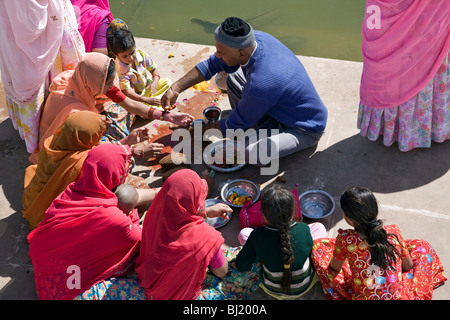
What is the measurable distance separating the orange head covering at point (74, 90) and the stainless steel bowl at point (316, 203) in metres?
2.02

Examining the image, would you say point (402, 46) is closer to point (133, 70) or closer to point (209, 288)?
point (209, 288)

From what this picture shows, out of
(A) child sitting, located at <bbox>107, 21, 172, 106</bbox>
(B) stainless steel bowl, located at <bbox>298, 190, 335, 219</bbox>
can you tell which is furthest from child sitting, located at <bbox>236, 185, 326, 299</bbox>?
(A) child sitting, located at <bbox>107, 21, 172, 106</bbox>

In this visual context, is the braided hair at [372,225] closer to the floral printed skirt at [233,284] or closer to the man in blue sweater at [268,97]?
the floral printed skirt at [233,284]

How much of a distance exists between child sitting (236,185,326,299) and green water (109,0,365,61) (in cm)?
439

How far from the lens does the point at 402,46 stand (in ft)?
13.5

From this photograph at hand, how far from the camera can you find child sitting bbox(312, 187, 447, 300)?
3096mm

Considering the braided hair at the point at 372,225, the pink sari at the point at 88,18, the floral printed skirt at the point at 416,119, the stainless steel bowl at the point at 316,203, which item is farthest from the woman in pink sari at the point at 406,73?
the pink sari at the point at 88,18

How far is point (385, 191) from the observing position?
14.2 feet

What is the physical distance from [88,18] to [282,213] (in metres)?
3.19

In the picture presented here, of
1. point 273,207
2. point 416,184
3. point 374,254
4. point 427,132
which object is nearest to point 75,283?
point 273,207

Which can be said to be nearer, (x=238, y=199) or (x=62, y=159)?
(x=62, y=159)

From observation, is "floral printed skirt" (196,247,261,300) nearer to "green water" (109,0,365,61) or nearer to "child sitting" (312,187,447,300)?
"child sitting" (312,187,447,300)

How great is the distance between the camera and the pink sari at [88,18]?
16.9 feet

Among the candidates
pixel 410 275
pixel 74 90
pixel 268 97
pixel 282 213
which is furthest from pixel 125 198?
pixel 410 275
